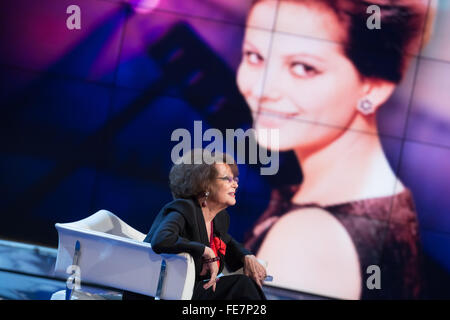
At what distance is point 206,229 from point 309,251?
238cm

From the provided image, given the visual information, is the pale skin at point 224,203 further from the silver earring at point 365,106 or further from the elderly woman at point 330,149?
the silver earring at point 365,106

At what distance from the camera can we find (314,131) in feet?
18.1

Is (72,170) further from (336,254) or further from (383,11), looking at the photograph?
(383,11)

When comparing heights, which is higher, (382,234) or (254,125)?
(254,125)

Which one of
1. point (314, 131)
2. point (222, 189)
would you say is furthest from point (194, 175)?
point (314, 131)

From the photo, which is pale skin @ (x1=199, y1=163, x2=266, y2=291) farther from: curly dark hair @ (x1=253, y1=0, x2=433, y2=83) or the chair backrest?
curly dark hair @ (x1=253, y1=0, x2=433, y2=83)

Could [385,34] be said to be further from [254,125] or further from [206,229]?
[206,229]

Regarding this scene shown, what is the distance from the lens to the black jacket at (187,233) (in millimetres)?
2967

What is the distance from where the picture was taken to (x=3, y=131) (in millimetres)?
5484

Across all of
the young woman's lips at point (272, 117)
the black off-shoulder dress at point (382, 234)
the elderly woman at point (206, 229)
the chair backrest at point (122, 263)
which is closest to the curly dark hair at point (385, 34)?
the young woman's lips at point (272, 117)

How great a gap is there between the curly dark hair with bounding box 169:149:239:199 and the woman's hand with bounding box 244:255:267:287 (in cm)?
42

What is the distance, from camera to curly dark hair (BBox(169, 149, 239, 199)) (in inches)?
128

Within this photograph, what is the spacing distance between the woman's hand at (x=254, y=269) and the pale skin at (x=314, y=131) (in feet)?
7.01
